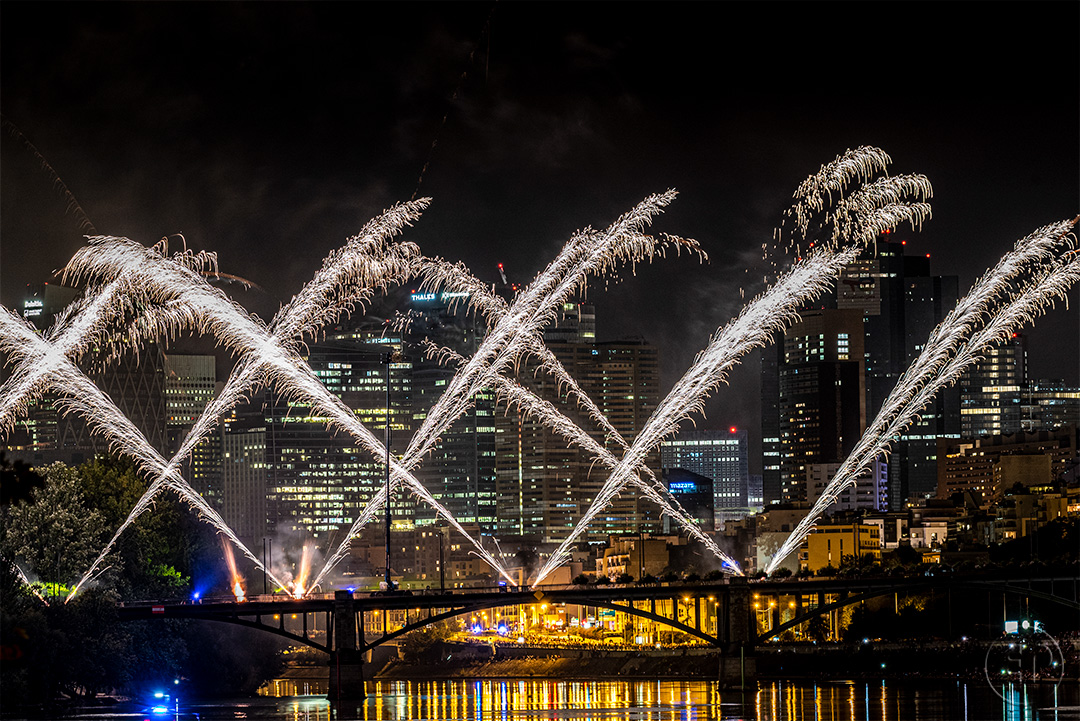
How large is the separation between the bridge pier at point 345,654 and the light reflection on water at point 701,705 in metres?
1.50

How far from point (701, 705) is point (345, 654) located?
23.0 m

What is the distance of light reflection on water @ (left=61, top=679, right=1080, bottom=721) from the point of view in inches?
3839

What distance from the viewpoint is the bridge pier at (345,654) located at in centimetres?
10744

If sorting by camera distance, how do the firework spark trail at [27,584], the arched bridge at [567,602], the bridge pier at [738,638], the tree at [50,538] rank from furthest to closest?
the bridge pier at [738,638] → the tree at [50,538] → the arched bridge at [567,602] → the firework spark trail at [27,584]

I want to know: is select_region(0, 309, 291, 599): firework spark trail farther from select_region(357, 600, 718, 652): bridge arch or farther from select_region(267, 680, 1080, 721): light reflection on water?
select_region(267, 680, 1080, 721): light reflection on water

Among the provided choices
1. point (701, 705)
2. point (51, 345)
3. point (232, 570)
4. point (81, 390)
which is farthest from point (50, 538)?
point (701, 705)

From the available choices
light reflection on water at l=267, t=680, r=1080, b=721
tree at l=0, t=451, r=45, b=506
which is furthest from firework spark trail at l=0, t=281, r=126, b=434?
tree at l=0, t=451, r=45, b=506

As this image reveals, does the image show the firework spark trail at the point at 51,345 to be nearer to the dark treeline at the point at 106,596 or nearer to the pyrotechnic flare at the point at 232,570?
the dark treeline at the point at 106,596

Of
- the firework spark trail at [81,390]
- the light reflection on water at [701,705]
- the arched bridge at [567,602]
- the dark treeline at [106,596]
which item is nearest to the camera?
the firework spark trail at [81,390]

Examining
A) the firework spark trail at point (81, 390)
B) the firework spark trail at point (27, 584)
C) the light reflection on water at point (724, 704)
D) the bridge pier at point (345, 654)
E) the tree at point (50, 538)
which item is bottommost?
the light reflection on water at point (724, 704)

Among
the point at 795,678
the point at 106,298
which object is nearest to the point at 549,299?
the point at 106,298

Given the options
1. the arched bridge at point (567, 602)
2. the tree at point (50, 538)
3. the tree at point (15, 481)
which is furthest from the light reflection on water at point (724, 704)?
the tree at point (15, 481)

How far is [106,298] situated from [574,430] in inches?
1097

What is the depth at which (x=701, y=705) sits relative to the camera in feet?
352
